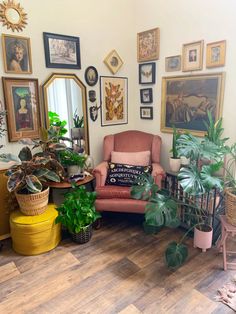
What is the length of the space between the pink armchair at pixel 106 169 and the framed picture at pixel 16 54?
1216 mm

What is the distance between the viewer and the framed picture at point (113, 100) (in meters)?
3.04

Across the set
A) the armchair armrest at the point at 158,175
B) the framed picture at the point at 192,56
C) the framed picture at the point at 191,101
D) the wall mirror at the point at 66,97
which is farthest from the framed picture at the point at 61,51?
the armchair armrest at the point at 158,175

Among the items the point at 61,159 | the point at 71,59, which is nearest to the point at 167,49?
the point at 71,59

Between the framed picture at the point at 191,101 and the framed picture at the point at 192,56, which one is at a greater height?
the framed picture at the point at 192,56

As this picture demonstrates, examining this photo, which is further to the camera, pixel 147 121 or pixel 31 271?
pixel 147 121

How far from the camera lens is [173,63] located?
2734 millimetres

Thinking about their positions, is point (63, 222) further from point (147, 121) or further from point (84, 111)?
point (147, 121)

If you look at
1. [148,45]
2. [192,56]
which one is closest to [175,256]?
[192,56]

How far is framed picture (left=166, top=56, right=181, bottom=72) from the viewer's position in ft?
8.82

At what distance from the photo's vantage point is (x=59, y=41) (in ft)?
8.30

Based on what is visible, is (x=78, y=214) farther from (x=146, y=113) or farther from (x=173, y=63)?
(x=173, y=63)

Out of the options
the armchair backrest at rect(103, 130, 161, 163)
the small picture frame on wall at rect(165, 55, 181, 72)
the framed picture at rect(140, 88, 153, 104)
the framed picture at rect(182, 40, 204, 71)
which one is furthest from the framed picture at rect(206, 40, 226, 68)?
the armchair backrest at rect(103, 130, 161, 163)

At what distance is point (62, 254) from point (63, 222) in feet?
0.96

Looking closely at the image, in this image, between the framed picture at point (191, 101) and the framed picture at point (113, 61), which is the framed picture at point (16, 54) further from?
the framed picture at point (191, 101)
